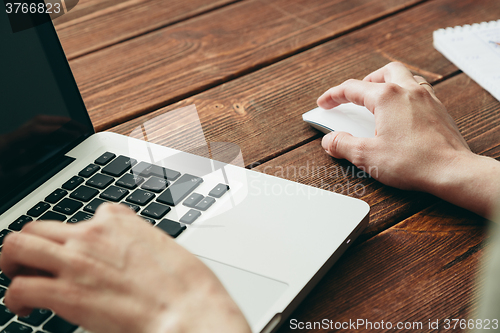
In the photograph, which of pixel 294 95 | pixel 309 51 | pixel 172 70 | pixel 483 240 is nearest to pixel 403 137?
pixel 483 240

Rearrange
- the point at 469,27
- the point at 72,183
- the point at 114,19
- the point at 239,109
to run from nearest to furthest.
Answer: the point at 72,183 → the point at 239,109 → the point at 469,27 → the point at 114,19

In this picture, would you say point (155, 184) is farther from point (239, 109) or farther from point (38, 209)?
point (239, 109)

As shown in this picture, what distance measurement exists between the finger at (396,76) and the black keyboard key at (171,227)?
0.43 m

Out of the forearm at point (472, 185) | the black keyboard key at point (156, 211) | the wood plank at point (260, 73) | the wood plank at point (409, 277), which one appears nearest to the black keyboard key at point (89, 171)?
the black keyboard key at point (156, 211)

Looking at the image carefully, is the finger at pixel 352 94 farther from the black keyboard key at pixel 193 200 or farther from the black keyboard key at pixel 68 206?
the black keyboard key at pixel 68 206

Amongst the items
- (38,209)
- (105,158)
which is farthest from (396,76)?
(38,209)

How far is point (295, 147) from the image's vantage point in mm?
771

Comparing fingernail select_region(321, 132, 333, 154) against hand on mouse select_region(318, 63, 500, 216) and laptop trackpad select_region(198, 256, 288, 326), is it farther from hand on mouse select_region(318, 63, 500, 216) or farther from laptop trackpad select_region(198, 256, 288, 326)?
laptop trackpad select_region(198, 256, 288, 326)

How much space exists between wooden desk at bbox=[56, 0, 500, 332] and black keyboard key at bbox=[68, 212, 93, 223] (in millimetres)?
244

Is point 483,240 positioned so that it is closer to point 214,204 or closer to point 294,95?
point 214,204

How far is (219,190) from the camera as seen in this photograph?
61 cm

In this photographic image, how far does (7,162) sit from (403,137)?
0.55m

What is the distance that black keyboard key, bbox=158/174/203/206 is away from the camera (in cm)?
60

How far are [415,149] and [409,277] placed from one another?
7.7 inches
